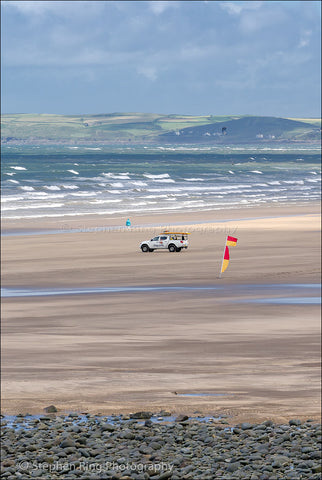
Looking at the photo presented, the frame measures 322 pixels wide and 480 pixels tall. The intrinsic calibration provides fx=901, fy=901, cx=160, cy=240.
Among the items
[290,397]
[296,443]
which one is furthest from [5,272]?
[296,443]

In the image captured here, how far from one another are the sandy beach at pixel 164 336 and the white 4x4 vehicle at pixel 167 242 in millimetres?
7487

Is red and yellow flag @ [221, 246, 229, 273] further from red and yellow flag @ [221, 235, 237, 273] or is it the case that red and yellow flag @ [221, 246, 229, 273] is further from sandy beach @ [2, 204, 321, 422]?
sandy beach @ [2, 204, 321, 422]

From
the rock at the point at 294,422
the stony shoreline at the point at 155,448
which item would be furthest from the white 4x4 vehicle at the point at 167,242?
the rock at the point at 294,422

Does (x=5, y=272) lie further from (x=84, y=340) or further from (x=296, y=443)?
(x=296, y=443)

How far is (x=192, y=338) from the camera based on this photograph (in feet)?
108

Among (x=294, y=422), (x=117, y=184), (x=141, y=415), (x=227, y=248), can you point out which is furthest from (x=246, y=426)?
(x=227, y=248)

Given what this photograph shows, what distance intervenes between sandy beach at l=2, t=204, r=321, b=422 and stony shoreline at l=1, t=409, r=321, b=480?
1.19 meters

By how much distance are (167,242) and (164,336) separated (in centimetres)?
2194

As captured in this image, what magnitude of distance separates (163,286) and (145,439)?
8.88 metres

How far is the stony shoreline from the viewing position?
20.0 meters

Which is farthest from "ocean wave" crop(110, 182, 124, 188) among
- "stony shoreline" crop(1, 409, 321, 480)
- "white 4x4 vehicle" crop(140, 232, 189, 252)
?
"white 4x4 vehicle" crop(140, 232, 189, 252)

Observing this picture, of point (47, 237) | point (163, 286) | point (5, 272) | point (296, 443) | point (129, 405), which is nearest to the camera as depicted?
point (296, 443)

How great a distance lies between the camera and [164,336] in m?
33.0

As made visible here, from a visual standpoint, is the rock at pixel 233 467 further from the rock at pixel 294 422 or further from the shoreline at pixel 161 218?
the shoreline at pixel 161 218
